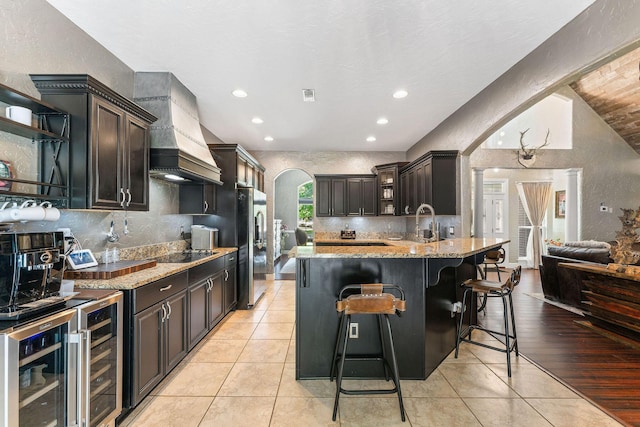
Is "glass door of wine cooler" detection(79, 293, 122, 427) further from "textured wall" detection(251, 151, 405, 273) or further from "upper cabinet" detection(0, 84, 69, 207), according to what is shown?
"textured wall" detection(251, 151, 405, 273)

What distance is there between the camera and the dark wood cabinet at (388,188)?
5.93 meters

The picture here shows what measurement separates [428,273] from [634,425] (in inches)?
60.0

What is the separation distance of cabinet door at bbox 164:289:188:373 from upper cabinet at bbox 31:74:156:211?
898mm

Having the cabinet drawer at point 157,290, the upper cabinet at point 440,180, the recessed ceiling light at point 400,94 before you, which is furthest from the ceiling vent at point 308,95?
the cabinet drawer at point 157,290

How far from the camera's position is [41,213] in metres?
1.75

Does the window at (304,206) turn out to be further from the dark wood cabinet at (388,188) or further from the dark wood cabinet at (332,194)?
the dark wood cabinet at (388,188)

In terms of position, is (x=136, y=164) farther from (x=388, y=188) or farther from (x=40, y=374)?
(x=388, y=188)

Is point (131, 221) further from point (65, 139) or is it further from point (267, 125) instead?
point (267, 125)

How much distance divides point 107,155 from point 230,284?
7.75ft

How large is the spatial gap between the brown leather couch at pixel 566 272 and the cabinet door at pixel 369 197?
10.1ft

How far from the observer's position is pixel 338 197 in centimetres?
643

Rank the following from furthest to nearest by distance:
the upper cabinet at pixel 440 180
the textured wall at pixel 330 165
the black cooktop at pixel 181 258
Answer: the textured wall at pixel 330 165, the upper cabinet at pixel 440 180, the black cooktop at pixel 181 258

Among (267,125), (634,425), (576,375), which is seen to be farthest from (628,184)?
(267,125)

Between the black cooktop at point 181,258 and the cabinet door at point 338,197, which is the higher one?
the cabinet door at point 338,197
